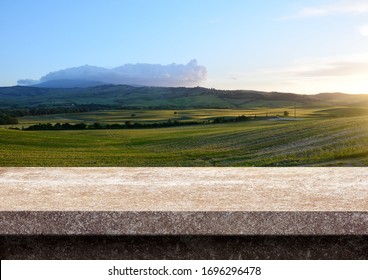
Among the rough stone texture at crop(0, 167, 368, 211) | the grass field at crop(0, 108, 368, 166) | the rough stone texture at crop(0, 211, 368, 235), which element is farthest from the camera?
the grass field at crop(0, 108, 368, 166)

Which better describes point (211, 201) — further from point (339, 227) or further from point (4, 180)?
point (4, 180)

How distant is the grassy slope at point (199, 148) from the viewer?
24.9 m

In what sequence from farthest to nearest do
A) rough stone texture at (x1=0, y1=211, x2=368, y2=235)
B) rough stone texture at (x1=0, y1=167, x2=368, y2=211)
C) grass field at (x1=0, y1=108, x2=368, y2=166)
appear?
grass field at (x1=0, y1=108, x2=368, y2=166) → rough stone texture at (x1=0, y1=167, x2=368, y2=211) → rough stone texture at (x1=0, y1=211, x2=368, y2=235)

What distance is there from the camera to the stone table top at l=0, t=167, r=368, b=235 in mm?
2744

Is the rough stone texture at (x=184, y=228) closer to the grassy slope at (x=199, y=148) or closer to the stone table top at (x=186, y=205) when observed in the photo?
the stone table top at (x=186, y=205)

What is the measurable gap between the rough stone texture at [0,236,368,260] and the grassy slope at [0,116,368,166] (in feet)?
57.9

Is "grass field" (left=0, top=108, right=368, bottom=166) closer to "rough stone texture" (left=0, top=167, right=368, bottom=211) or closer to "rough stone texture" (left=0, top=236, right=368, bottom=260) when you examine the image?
"rough stone texture" (left=0, top=167, right=368, bottom=211)

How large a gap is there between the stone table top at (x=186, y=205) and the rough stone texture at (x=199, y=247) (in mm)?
91

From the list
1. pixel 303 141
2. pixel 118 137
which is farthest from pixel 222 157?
pixel 118 137

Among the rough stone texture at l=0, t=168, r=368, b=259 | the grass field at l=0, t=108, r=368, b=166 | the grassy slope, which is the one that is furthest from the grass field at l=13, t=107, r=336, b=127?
the rough stone texture at l=0, t=168, r=368, b=259

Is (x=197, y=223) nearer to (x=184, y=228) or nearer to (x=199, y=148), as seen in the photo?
(x=184, y=228)

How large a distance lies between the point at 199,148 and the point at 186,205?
3444cm

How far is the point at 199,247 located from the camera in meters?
2.84

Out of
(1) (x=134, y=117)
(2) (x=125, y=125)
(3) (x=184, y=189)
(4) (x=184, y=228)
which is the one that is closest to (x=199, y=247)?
(4) (x=184, y=228)
